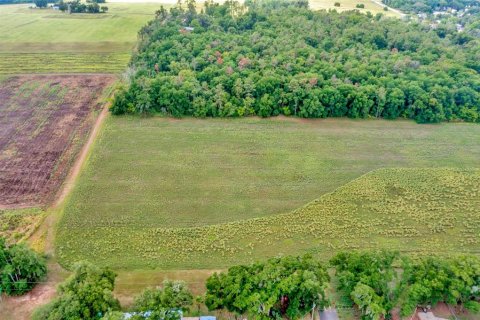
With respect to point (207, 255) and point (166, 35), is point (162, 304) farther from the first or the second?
point (166, 35)

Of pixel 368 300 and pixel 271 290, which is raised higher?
pixel 271 290

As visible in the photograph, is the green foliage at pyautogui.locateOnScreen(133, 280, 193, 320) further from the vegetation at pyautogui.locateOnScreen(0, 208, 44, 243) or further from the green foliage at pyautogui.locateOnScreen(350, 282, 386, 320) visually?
the vegetation at pyautogui.locateOnScreen(0, 208, 44, 243)

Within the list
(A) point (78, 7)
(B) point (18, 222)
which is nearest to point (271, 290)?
(B) point (18, 222)

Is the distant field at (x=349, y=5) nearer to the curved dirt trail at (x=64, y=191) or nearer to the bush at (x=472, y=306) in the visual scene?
the curved dirt trail at (x=64, y=191)

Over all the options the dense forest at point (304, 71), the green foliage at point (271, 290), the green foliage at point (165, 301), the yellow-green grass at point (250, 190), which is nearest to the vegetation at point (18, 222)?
the yellow-green grass at point (250, 190)

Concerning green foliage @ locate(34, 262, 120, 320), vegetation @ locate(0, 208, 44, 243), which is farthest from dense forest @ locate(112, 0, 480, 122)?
green foliage @ locate(34, 262, 120, 320)

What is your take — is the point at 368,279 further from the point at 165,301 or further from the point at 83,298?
the point at 83,298

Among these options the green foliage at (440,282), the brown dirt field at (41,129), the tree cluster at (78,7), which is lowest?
the green foliage at (440,282)
